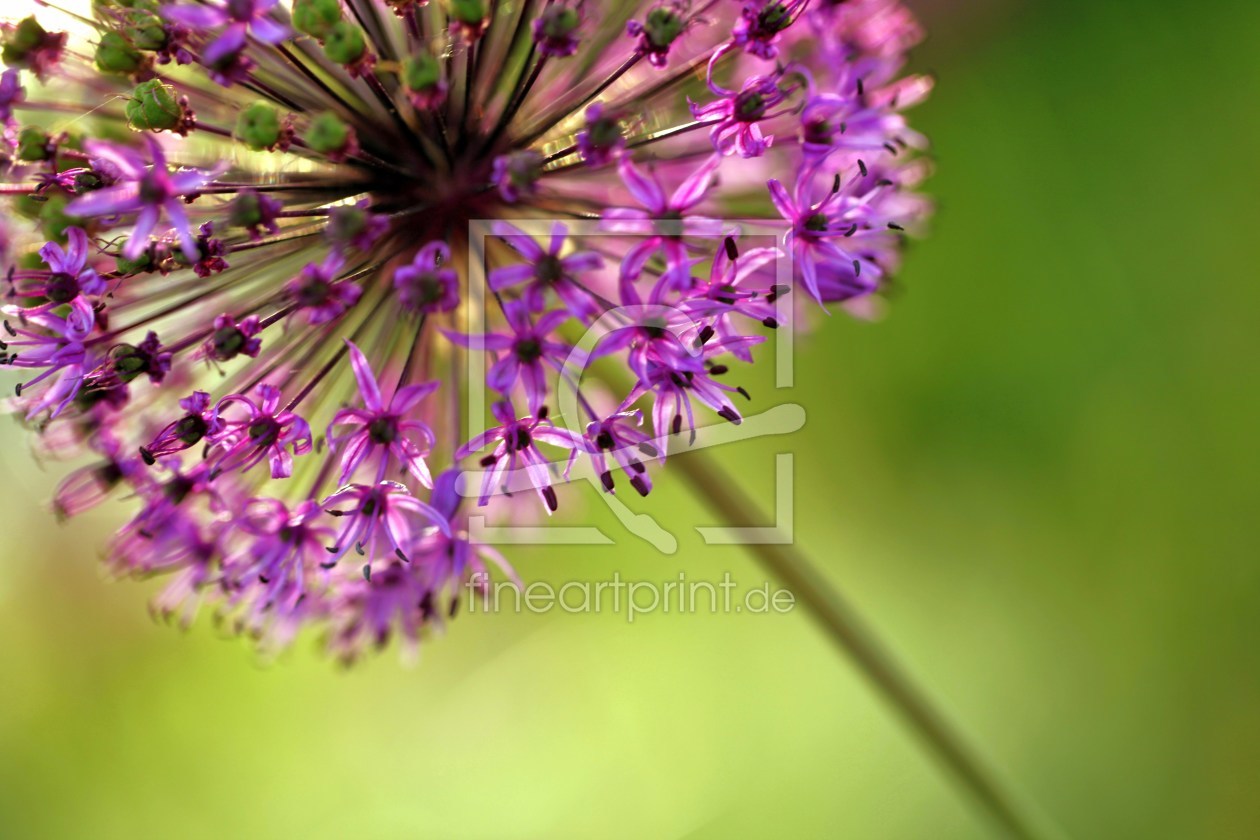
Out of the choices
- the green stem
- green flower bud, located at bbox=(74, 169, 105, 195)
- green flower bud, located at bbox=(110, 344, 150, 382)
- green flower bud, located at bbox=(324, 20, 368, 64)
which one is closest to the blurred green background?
the green stem

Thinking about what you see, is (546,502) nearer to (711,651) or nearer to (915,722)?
(915,722)

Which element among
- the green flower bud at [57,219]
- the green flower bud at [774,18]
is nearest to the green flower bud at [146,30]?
the green flower bud at [57,219]

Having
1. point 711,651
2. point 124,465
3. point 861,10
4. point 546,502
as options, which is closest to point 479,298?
point 546,502

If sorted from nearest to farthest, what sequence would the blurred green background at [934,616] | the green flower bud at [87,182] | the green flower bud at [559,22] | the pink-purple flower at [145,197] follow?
the pink-purple flower at [145,197] < the green flower bud at [559,22] < the green flower bud at [87,182] < the blurred green background at [934,616]

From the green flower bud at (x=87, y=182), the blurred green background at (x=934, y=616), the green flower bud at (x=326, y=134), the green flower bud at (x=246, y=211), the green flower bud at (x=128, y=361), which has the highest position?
the green flower bud at (x=326, y=134)

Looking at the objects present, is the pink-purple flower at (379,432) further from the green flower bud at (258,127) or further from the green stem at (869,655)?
the green stem at (869,655)

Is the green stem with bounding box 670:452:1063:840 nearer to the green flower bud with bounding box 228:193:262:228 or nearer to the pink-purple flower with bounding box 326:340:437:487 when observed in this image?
the pink-purple flower with bounding box 326:340:437:487

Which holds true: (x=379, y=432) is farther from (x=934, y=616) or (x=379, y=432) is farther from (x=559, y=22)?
(x=934, y=616)
